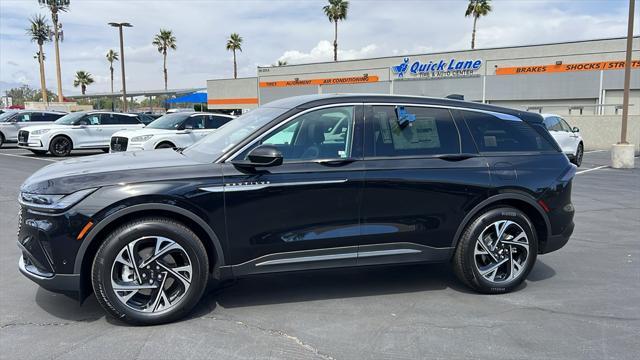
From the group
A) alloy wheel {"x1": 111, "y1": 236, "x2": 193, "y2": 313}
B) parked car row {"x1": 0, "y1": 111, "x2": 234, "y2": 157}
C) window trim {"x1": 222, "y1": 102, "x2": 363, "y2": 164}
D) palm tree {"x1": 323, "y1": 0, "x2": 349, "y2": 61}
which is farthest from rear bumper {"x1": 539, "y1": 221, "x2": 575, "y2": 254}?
palm tree {"x1": 323, "y1": 0, "x2": 349, "y2": 61}

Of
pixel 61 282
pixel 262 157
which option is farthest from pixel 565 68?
pixel 61 282

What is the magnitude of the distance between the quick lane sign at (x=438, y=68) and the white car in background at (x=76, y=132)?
86.3 feet

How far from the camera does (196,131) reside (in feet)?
Result: 46.9

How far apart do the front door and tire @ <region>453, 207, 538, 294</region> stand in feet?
3.77

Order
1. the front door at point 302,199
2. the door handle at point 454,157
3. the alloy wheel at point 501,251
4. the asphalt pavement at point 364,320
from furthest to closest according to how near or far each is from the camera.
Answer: the alloy wheel at point 501,251, the door handle at point 454,157, the front door at point 302,199, the asphalt pavement at point 364,320

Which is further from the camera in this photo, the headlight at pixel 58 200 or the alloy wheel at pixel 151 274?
the alloy wheel at pixel 151 274

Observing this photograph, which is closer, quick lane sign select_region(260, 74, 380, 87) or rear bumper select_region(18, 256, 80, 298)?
rear bumper select_region(18, 256, 80, 298)

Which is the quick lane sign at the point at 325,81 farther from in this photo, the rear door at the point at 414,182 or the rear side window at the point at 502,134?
the rear door at the point at 414,182

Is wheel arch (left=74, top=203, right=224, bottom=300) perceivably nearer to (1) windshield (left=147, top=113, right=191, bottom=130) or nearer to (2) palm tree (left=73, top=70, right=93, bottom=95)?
(1) windshield (left=147, top=113, right=191, bottom=130)

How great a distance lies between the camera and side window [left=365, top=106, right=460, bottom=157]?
4551mm

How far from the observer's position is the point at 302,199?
13.9 feet

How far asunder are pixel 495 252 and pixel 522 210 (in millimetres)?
534

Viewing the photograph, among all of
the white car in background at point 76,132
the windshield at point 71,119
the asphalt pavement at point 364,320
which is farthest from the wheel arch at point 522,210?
the windshield at point 71,119

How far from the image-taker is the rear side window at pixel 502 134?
491 cm
